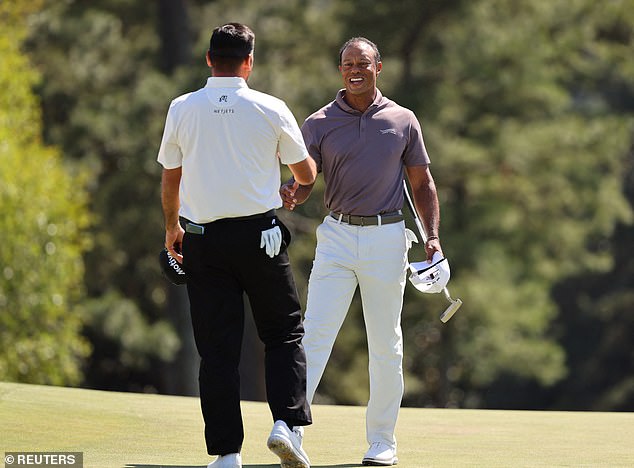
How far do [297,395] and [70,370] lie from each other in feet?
47.3

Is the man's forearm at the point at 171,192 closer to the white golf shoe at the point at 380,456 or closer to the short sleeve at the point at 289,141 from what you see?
the short sleeve at the point at 289,141

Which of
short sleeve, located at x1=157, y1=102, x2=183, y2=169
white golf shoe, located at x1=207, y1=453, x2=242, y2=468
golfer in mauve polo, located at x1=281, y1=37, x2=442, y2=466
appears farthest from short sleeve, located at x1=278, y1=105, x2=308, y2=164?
white golf shoe, located at x1=207, y1=453, x2=242, y2=468

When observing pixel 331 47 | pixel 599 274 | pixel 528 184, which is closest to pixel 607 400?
pixel 599 274

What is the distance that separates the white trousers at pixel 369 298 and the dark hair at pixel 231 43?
3.81 ft

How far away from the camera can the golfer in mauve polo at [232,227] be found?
581 centimetres

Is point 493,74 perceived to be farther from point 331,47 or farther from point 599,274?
point 599,274

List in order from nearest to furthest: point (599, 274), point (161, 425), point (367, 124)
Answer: point (367, 124) → point (161, 425) → point (599, 274)

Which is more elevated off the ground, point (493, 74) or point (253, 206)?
point (253, 206)

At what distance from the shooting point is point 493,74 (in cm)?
2669

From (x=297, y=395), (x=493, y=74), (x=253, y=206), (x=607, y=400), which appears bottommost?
(x=607, y=400)

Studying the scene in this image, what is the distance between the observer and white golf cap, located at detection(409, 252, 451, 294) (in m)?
6.66

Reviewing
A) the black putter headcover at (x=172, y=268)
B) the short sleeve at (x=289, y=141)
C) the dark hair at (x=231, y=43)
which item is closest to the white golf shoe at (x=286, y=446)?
the black putter headcover at (x=172, y=268)

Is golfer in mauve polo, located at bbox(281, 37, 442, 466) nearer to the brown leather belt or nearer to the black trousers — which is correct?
the brown leather belt

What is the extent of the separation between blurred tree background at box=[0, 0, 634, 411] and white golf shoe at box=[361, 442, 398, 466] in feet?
52.1
